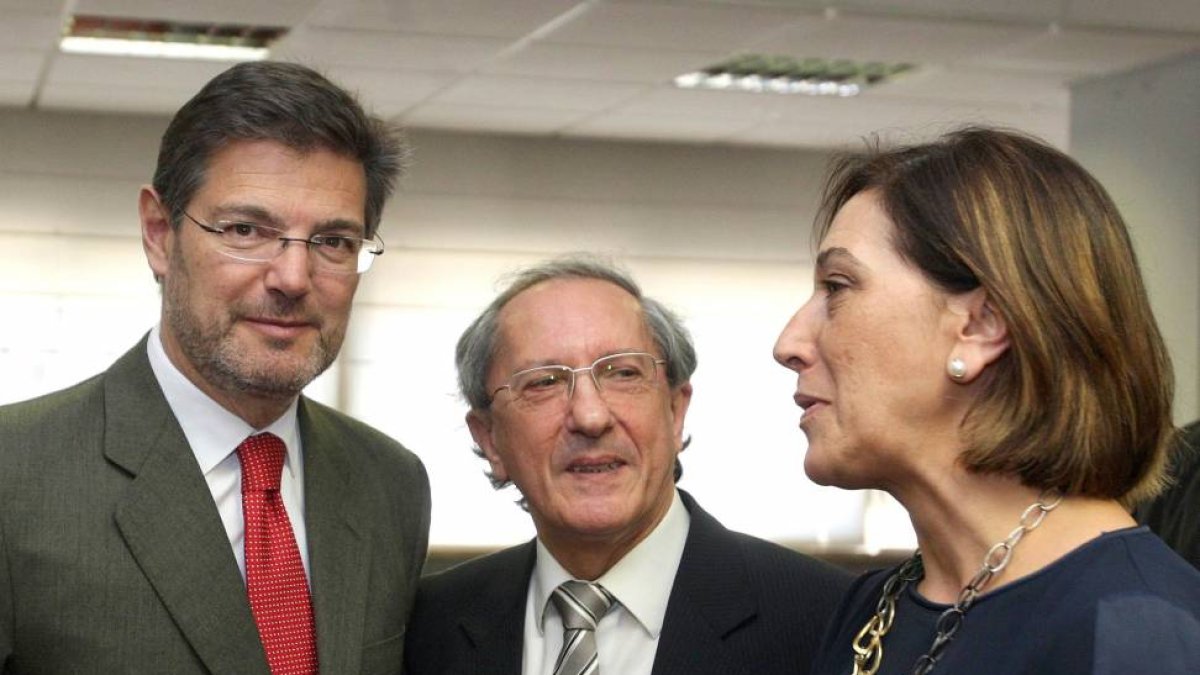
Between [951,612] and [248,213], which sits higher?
[248,213]

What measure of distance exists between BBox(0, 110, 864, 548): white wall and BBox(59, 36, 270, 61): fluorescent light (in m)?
2.08

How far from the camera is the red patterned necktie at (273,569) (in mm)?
2256

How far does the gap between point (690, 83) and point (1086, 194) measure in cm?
633

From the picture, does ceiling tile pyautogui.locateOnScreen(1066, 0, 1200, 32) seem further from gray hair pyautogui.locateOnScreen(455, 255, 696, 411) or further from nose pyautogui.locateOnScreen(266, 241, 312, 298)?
nose pyautogui.locateOnScreen(266, 241, 312, 298)

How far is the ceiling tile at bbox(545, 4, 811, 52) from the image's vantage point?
610cm

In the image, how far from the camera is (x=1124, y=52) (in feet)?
22.5

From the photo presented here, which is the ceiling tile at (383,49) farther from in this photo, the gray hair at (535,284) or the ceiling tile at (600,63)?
the gray hair at (535,284)

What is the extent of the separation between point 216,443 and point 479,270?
749 centimetres

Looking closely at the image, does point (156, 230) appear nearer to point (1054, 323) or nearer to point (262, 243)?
point (262, 243)

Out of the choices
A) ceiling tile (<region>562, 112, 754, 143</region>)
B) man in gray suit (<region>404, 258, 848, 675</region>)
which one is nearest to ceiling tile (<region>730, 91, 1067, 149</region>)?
ceiling tile (<region>562, 112, 754, 143</region>)

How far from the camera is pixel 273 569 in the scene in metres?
2.29

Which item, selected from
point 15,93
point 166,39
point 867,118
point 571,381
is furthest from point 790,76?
point 571,381

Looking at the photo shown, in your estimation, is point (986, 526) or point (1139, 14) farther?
point (1139, 14)

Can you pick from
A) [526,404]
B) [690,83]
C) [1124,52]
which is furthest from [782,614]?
[690,83]
